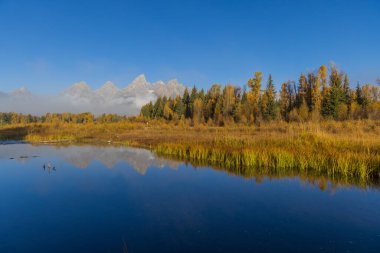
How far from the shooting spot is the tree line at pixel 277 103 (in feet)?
126

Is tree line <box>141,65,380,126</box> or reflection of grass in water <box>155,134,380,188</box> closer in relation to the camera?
reflection of grass in water <box>155,134,380,188</box>

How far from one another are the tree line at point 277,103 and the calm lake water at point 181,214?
2793 centimetres

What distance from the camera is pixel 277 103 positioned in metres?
47.6

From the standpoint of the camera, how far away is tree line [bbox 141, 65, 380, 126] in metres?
38.4

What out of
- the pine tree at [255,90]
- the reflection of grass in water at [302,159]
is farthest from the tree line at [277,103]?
the reflection of grass in water at [302,159]

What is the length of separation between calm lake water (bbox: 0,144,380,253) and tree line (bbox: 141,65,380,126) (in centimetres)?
2793

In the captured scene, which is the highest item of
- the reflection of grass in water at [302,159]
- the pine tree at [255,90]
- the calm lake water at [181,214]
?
the pine tree at [255,90]

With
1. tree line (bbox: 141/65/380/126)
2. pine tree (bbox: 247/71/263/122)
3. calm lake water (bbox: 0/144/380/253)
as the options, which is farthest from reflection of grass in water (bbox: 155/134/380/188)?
pine tree (bbox: 247/71/263/122)

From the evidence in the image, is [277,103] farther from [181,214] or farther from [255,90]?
[181,214]

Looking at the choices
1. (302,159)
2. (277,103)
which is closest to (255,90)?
(277,103)

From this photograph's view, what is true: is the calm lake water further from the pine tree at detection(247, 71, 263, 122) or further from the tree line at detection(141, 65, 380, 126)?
the pine tree at detection(247, 71, 263, 122)

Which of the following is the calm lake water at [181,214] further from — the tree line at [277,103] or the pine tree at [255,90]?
the pine tree at [255,90]

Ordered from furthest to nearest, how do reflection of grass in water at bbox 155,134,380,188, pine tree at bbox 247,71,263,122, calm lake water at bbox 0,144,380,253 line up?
1. pine tree at bbox 247,71,263,122
2. reflection of grass in water at bbox 155,134,380,188
3. calm lake water at bbox 0,144,380,253

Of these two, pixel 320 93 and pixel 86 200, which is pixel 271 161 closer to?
pixel 86 200
